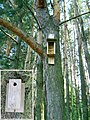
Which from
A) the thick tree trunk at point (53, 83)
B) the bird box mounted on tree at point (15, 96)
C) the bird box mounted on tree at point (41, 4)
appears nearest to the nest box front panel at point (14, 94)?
the bird box mounted on tree at point (15, 96)

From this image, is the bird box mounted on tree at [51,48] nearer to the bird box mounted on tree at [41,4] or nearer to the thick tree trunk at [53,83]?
the thick tree trunk at [53,83]

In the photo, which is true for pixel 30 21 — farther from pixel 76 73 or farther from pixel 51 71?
pixel 76 73

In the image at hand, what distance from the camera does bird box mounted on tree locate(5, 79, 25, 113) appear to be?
95.3 inches

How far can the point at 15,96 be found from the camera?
8.11 feet

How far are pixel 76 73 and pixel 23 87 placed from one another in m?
9.86

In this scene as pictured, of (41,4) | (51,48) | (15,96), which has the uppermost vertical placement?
(41,4)

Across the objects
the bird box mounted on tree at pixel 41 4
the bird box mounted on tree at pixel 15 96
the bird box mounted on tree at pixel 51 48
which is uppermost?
the bird box mounted on tree at pixel 41 4

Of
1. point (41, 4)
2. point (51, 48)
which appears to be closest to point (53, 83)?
point (51, 48)

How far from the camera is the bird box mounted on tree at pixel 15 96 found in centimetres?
242

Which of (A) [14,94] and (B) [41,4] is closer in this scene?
(A) [14,94]

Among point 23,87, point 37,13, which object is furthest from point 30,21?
point 23,87

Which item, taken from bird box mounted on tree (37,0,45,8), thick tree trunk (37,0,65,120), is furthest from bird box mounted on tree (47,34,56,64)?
bird box mounted on tree (37,0,45,8)

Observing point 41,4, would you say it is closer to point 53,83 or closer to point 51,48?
point 51,48

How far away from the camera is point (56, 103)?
2.69 metres
